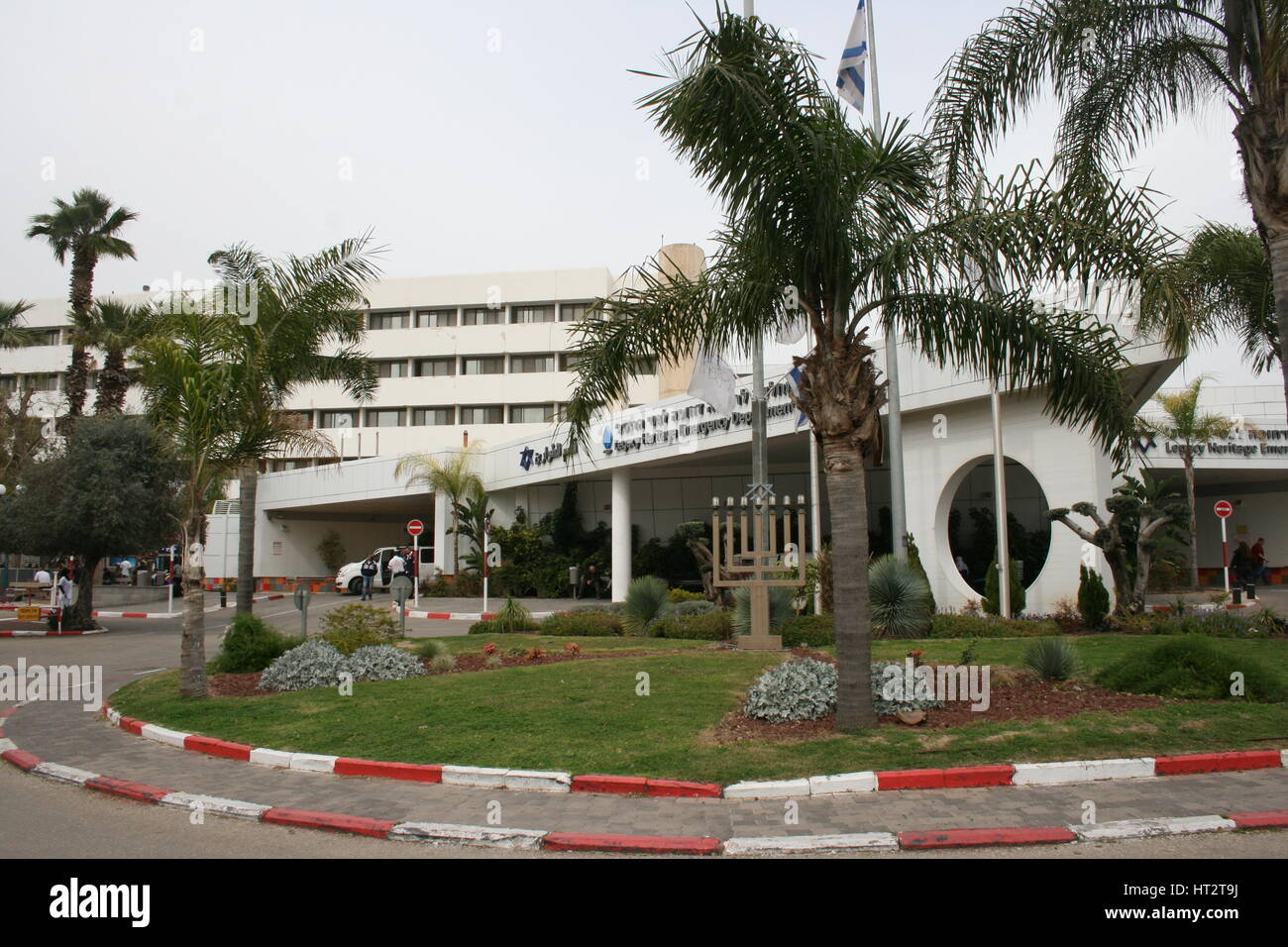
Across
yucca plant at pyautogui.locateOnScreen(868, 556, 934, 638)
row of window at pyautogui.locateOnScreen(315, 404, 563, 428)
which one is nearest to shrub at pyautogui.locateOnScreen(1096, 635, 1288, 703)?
yucca plant at pyautogui.locateOnScreen(868, 556, 934, 638)

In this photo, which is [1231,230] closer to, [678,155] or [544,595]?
[678,155]

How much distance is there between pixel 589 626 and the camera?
61.2ft

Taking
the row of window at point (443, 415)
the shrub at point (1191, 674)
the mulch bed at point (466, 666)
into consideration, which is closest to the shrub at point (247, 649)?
the mulch bed at point (466, 666)

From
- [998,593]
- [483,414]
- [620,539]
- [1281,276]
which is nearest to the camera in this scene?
[1281,276]

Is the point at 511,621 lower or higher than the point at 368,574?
lower

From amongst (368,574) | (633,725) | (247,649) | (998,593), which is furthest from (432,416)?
(633,725)

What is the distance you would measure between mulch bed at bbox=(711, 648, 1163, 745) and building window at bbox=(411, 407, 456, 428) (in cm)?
4138

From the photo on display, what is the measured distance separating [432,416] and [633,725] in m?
42.1

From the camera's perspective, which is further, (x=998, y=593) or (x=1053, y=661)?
(x=998, y=593)

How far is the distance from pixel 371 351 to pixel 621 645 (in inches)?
1457

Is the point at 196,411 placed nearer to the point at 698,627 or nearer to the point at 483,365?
the point at 698,627

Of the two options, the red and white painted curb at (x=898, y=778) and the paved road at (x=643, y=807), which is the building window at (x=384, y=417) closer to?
the paved road at (x=643, y=807)

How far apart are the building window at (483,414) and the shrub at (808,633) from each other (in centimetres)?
3418

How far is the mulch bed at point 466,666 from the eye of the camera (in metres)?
12.5
